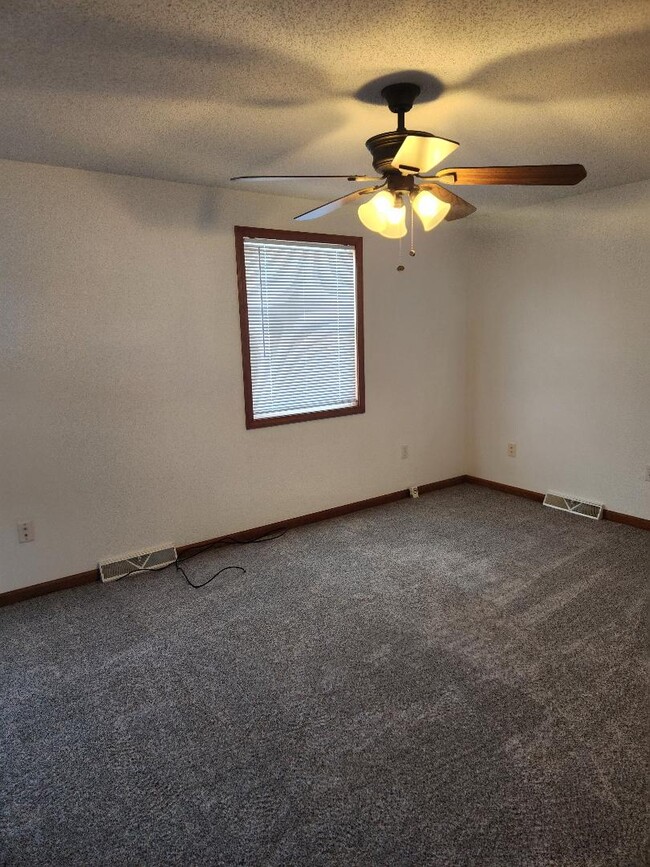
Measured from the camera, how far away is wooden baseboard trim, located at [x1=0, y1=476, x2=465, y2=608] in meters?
3.04

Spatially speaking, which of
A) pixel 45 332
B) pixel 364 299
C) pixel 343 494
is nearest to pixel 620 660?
pixel 343 494

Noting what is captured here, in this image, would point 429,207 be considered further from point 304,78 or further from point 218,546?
point 218,546

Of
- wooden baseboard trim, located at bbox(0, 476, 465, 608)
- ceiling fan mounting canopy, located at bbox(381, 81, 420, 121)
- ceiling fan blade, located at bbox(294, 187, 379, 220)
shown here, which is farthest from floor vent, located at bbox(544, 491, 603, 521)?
ceiling fan mounting canopy, located at bbox(381, 81, 420, 121)

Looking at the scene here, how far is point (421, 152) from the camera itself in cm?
185

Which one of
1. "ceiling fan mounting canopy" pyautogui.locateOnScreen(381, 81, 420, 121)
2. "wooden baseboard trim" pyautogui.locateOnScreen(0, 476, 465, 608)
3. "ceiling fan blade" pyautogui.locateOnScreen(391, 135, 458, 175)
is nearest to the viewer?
"ceiling fan blade" pyautogui.locateOnScreen(391, 135, 458, 175)

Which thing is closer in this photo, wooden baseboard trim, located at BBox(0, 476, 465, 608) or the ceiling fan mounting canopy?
the ceiling fan mounting canopy

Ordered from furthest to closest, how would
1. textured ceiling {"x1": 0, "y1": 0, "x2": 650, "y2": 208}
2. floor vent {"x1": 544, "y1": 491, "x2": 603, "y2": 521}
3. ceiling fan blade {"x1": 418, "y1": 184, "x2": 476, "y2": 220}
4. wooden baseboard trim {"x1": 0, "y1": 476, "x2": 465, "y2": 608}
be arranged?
floor vent {"x1": 544, "y1": 491, "x2": 603, "y2": 521}
wooden baseboard trim {"x1": 0, "y1": 476, "x2": 465, "y2": 608}
ceiling fan blade {"x1": 418, "y1": 184, "x2": 476, "y2": 220}
textured ceiling {"x1": 0, "y1": 0, "x2": 650, "y2": 208}

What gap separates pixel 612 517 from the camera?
157 inches

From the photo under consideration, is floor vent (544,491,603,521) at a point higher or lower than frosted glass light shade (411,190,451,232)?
lower

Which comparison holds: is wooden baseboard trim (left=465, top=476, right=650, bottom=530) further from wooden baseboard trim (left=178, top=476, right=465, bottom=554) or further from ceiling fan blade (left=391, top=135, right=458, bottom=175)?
ceiling fan blade (left=391, top=135, right=458, bottom=175)

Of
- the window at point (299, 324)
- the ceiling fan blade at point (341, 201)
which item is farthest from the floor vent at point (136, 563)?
the ceiling fan blade at point (341, 201)

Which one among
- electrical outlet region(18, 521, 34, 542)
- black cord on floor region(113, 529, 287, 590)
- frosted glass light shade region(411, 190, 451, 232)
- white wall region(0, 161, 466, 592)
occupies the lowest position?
black cord on floor region(113, 529, 287, 590)

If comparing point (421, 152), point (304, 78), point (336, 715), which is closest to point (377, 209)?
point (421, 152)

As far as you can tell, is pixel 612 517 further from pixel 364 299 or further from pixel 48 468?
pixel 48 468
